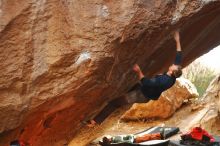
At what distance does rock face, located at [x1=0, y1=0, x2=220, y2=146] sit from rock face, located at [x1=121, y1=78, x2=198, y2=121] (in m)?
7.33

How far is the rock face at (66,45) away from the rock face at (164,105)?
24.0 feet

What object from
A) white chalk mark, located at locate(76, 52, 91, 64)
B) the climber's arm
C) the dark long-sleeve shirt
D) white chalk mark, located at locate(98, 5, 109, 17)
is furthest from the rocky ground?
white chalk mark, located at locate(98, 5, 109, 17)

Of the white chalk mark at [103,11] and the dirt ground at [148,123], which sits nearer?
the white chalk mark at [103,11]

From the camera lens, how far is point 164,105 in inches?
505

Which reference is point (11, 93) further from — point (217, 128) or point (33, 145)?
point (217, 128)

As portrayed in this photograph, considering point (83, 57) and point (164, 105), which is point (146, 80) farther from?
point (164, 105)

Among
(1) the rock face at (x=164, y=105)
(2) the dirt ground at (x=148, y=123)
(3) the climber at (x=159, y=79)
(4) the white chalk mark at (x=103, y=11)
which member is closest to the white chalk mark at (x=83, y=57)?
(4) the white chalk mark at (x=103, y=11)

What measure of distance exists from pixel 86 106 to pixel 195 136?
2481mm

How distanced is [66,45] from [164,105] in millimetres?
8273

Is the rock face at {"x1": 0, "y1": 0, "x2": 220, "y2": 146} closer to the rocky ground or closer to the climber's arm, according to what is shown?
the climber's arm

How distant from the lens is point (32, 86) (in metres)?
5.00

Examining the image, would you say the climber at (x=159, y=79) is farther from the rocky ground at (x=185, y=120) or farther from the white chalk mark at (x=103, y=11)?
the rocky ground at (x=185, y=120)

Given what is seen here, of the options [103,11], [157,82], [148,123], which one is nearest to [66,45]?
[103,11]

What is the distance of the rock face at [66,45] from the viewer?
15.9ft
